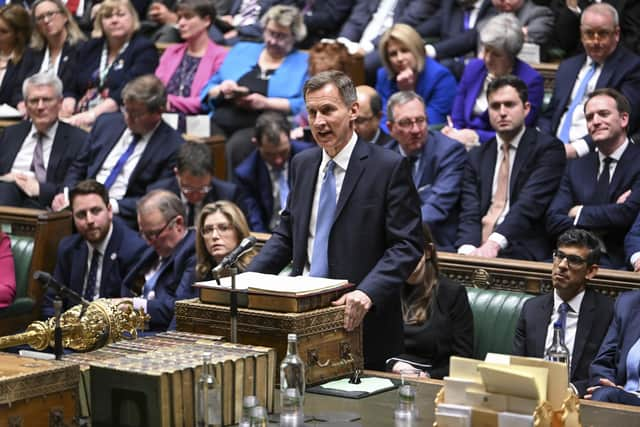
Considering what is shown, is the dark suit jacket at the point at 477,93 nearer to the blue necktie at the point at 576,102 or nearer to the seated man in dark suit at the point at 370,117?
the blue necktie at the point at 576,102

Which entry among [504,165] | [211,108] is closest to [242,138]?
[211,108]

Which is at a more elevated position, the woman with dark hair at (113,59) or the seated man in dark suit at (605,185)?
the woman with dark hair at (113,59)

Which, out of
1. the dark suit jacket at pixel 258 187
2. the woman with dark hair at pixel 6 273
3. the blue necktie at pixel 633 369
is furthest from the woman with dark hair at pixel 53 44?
the blue necktie at pixel 633 369

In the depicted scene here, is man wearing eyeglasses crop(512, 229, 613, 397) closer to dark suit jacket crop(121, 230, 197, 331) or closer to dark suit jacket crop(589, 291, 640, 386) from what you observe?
dark suit jacket crop(589, 291, 640, 386)

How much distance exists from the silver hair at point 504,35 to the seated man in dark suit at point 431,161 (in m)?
0.65

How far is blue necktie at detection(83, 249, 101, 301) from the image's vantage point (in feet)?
21.4

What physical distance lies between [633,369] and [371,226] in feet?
3.82

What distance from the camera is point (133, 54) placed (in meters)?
8.55

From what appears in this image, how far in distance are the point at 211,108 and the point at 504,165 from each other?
245cm

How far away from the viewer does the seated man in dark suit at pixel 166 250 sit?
5.94m

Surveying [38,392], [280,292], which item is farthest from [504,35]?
[38,392]

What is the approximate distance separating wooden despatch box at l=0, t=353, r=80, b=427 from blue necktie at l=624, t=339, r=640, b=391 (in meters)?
2.13

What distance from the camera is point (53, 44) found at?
9.12m

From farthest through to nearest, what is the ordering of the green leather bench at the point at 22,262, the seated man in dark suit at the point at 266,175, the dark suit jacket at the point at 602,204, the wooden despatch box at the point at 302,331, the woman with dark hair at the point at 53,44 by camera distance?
the woman with dark hair at the point at 53,44, the seated man in dark suit at the point at 266,175, the green leather bench at the point at 22,262, the dark suit jacket at the point at 602,204, the wooden despatch box at the point at 302,331
